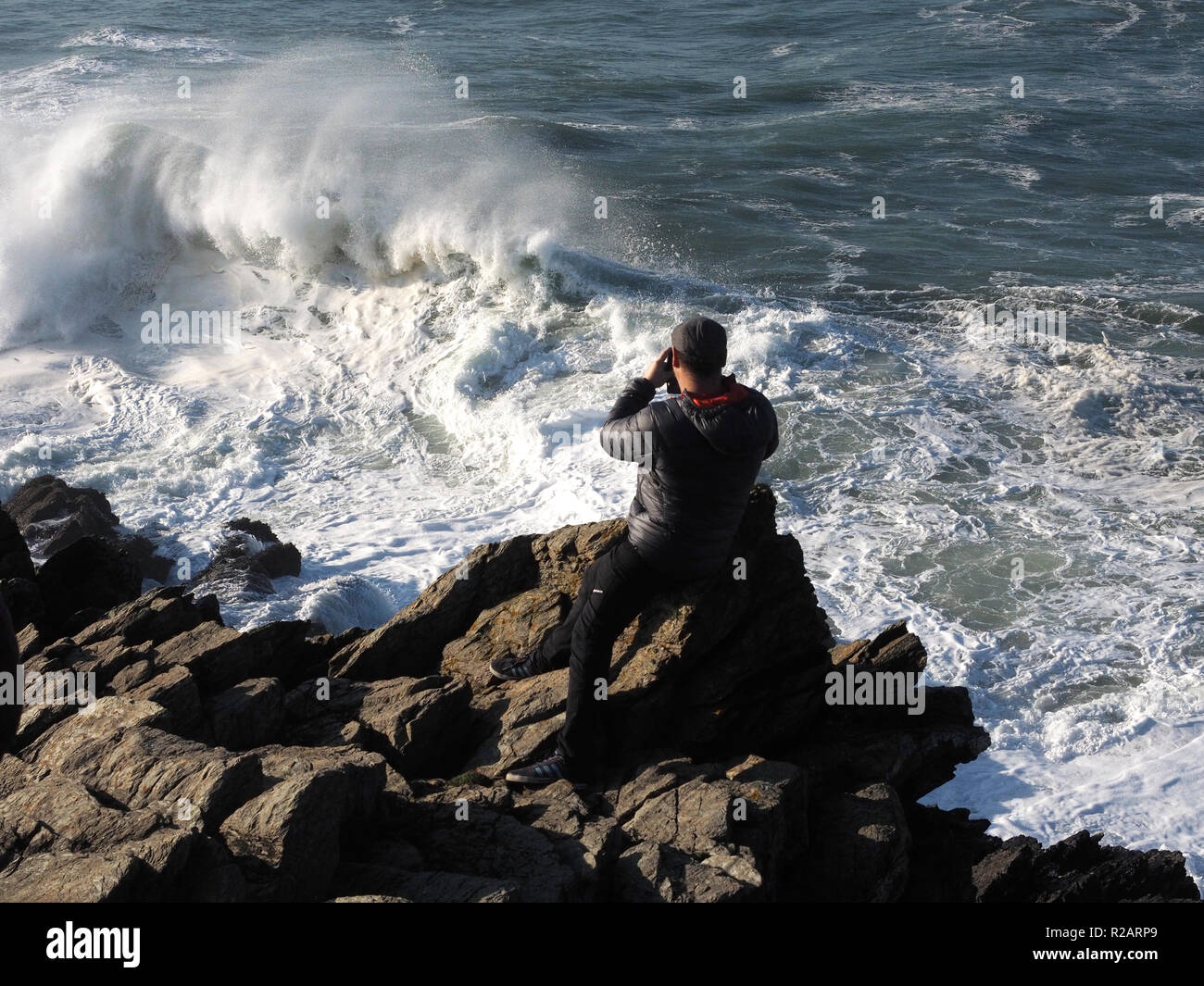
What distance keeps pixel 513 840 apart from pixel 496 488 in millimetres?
9545

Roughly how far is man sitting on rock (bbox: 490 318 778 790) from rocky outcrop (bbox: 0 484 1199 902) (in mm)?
450

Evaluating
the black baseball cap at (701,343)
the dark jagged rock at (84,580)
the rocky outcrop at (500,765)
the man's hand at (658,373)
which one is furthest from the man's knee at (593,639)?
the dark jagged rock at (84,580)

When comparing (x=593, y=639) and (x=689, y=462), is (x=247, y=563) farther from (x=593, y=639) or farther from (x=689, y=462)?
(x=689, y=462)

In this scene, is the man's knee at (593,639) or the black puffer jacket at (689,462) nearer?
the black puffer jacket at (689,462)

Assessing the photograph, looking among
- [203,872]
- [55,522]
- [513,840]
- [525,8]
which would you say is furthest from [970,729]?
[525,8]

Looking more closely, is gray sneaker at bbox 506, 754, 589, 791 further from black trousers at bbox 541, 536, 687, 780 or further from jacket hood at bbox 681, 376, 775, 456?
jacket hood at bbox 681, 376, 775, 456

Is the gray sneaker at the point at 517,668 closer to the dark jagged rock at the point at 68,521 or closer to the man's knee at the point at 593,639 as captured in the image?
the man's knee at the point at 593,639

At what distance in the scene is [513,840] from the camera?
17.0ft

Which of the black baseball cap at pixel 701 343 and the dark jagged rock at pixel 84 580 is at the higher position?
the black baseball cap at pixel 701 343

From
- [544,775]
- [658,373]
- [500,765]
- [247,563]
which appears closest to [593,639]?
[544,775]

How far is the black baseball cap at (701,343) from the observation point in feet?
17.4

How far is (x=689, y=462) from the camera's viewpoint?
18.0 feet

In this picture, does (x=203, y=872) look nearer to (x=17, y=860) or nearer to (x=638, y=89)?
(x=17, y=860)

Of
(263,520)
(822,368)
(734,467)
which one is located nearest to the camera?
(734,467)
